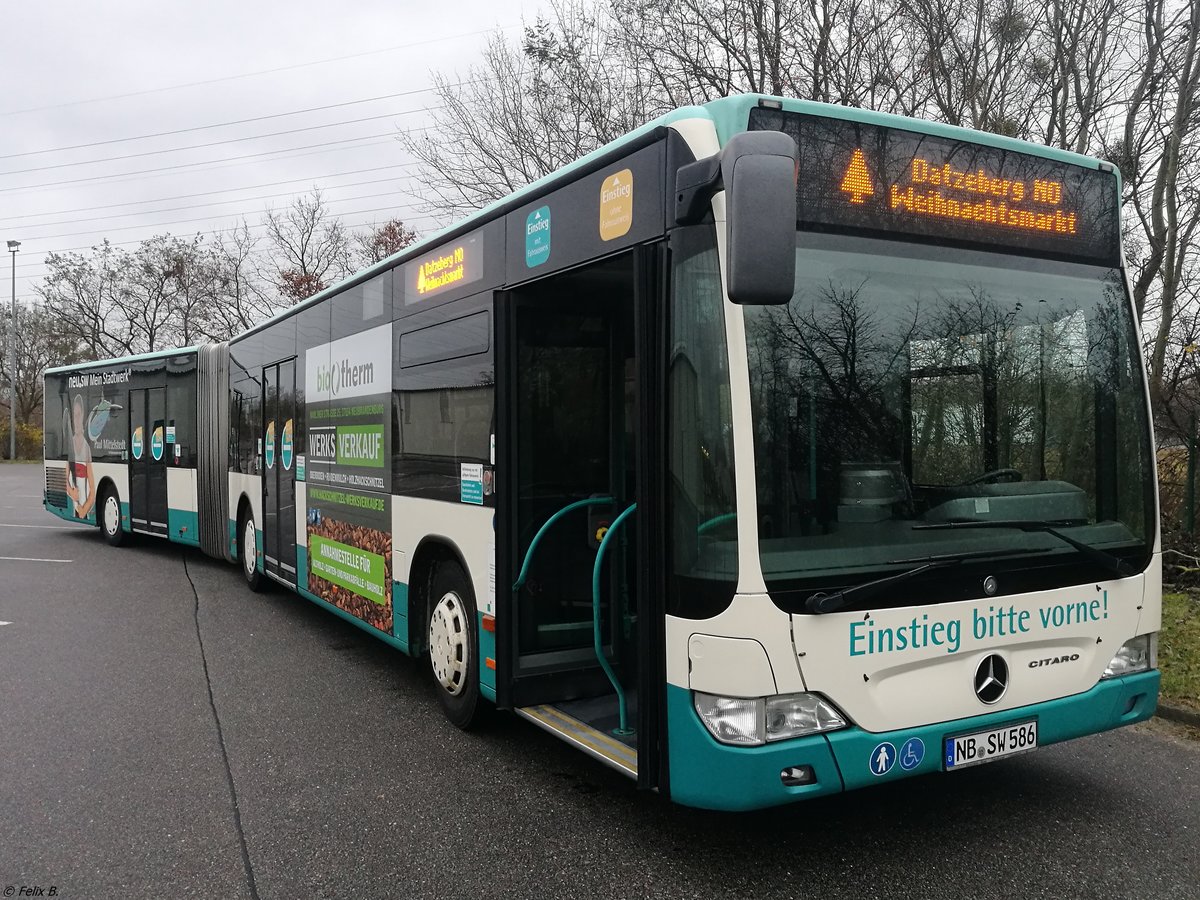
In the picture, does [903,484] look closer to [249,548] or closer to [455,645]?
[455,645]

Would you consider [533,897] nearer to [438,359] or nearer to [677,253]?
[677,253]

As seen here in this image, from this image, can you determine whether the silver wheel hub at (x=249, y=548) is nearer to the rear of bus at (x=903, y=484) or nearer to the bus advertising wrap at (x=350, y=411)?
the bus advertising wrap at (x=350, y=411)

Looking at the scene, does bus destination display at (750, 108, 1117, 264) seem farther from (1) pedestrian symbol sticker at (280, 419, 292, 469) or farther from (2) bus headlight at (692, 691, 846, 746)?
(1) pedestrian symbol sticker at (280, 419, 292, 469)

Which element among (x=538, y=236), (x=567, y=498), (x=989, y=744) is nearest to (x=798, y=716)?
(x=989, y=744)

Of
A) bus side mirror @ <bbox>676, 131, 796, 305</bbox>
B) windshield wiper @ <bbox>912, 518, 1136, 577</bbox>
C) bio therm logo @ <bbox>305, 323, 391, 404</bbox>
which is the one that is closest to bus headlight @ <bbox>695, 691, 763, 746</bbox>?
windshield wiper @ <bbox>912, 518, 1136, 577</bbox>

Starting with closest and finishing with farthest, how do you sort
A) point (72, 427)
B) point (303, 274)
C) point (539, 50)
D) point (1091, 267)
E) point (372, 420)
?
point (1091, 267) < point (372, 420) < point (539, 50) < point (72, 427) < point (303, 274)

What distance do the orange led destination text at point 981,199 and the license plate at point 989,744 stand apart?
1.90 m

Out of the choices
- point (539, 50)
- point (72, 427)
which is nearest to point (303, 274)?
point (72, 427)

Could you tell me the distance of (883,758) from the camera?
3223 millimetres

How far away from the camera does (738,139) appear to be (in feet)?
9.47

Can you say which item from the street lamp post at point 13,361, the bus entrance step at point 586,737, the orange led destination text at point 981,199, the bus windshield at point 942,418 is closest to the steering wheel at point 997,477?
the bus windshield at point 942,418

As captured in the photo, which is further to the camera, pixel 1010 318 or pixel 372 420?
pixel 372 420

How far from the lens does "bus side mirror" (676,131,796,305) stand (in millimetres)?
2832

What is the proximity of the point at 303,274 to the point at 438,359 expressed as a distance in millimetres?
36724
